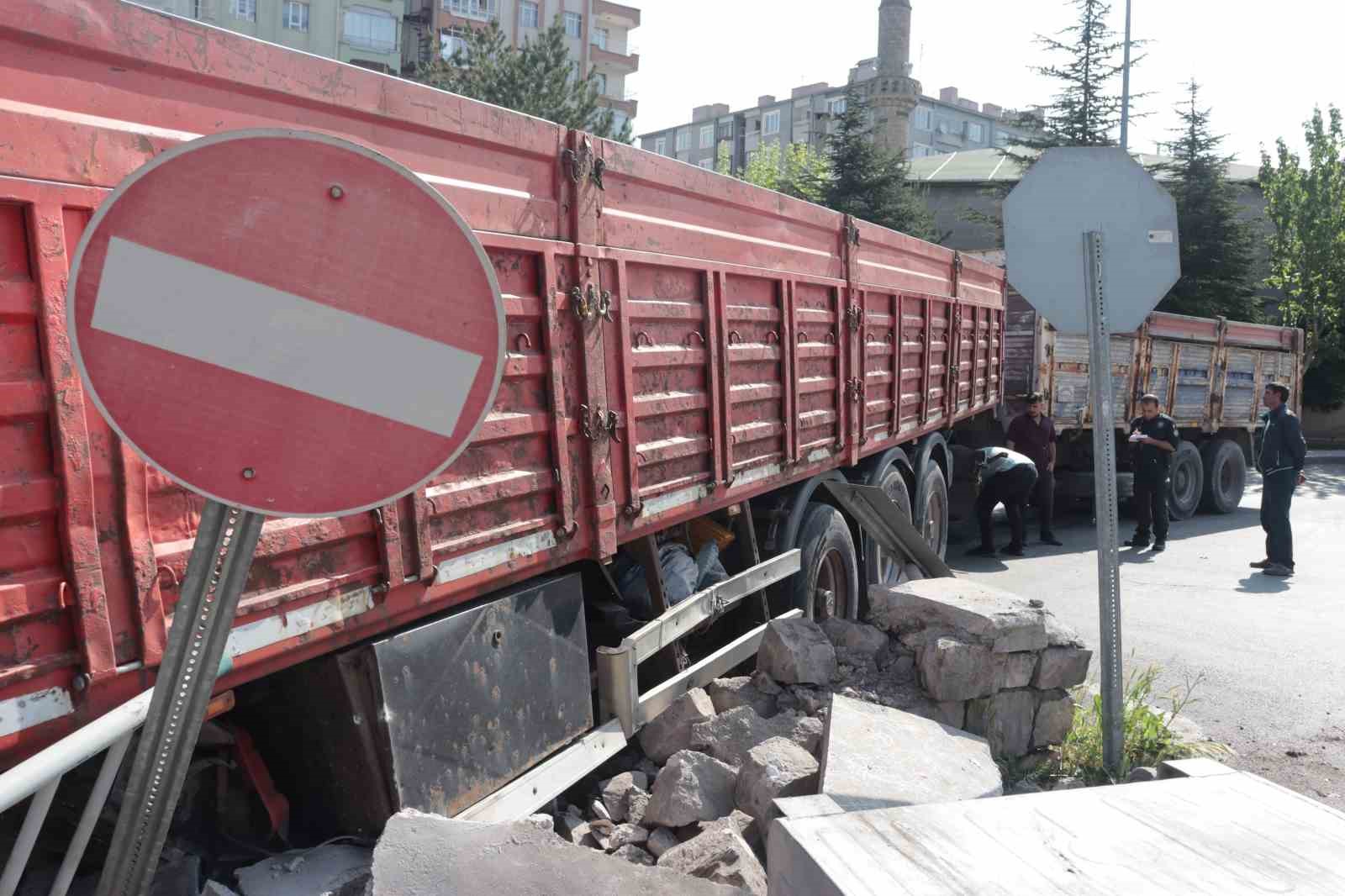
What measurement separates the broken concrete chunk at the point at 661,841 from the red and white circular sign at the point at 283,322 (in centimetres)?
229

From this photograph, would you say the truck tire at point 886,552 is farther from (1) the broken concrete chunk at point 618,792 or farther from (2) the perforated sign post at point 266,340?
(2) the perforated sign post at point 266,340

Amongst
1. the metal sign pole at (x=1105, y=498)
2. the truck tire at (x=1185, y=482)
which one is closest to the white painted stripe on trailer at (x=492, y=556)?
the metal sign pole at (x=1105, y=498)

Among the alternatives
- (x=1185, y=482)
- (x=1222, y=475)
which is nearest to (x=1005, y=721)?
(x=1185, y=482)

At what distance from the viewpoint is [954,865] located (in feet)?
6.59

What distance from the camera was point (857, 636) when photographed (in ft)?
18.0

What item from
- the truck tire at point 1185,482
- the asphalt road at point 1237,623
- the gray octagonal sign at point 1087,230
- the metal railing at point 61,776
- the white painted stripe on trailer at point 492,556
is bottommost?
the asphalt road at point 1237,623

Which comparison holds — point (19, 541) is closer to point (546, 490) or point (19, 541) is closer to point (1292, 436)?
point (546, 490)

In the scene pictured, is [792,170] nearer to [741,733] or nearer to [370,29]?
[370,29]

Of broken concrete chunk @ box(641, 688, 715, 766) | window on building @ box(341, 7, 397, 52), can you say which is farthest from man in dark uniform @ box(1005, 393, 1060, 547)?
window on building @ box(341, 7, 397, 52)

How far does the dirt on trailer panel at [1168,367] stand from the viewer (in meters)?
13.5

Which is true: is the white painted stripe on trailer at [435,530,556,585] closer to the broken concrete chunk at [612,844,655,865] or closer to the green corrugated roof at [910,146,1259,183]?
the broken concrete chunk at [612,844,655,865]

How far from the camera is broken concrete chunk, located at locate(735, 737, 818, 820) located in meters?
3.91

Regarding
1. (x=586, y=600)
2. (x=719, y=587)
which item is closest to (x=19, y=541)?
(x=586, y=600)

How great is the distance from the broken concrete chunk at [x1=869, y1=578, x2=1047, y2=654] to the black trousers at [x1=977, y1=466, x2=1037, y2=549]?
20.4 feet
